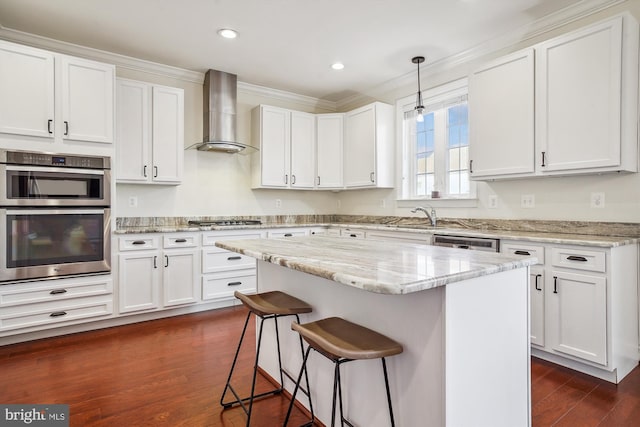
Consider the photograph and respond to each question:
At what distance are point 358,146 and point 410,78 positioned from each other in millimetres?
1003

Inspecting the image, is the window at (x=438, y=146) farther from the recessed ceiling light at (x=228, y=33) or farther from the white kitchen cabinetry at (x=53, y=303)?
the white kitchen cabinetry at (x=53, y=303)

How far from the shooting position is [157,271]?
3.45 meters

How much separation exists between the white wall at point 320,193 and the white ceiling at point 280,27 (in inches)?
13.4

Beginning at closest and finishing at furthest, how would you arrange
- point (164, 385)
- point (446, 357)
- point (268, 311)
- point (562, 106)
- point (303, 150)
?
point (446, 357) < point (268, 311) < point (164, 385) < point (562, 106) < point (303, 150)

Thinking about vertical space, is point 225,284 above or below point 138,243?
below

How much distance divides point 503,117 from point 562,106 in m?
0.43

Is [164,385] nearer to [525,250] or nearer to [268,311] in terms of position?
[268,311]

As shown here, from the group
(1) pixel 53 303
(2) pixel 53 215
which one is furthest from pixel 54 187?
(1) pixel 53 303

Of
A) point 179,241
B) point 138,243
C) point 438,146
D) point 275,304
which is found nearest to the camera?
point 275,304

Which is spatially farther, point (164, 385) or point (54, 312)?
point (54, 312)

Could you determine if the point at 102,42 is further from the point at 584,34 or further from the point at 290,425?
the point at 584,34

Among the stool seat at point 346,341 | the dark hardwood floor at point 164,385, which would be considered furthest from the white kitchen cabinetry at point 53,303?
the stool seat at point 346,341

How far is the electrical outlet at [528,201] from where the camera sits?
121 inches

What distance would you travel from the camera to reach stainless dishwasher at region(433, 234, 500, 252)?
2736 mm
